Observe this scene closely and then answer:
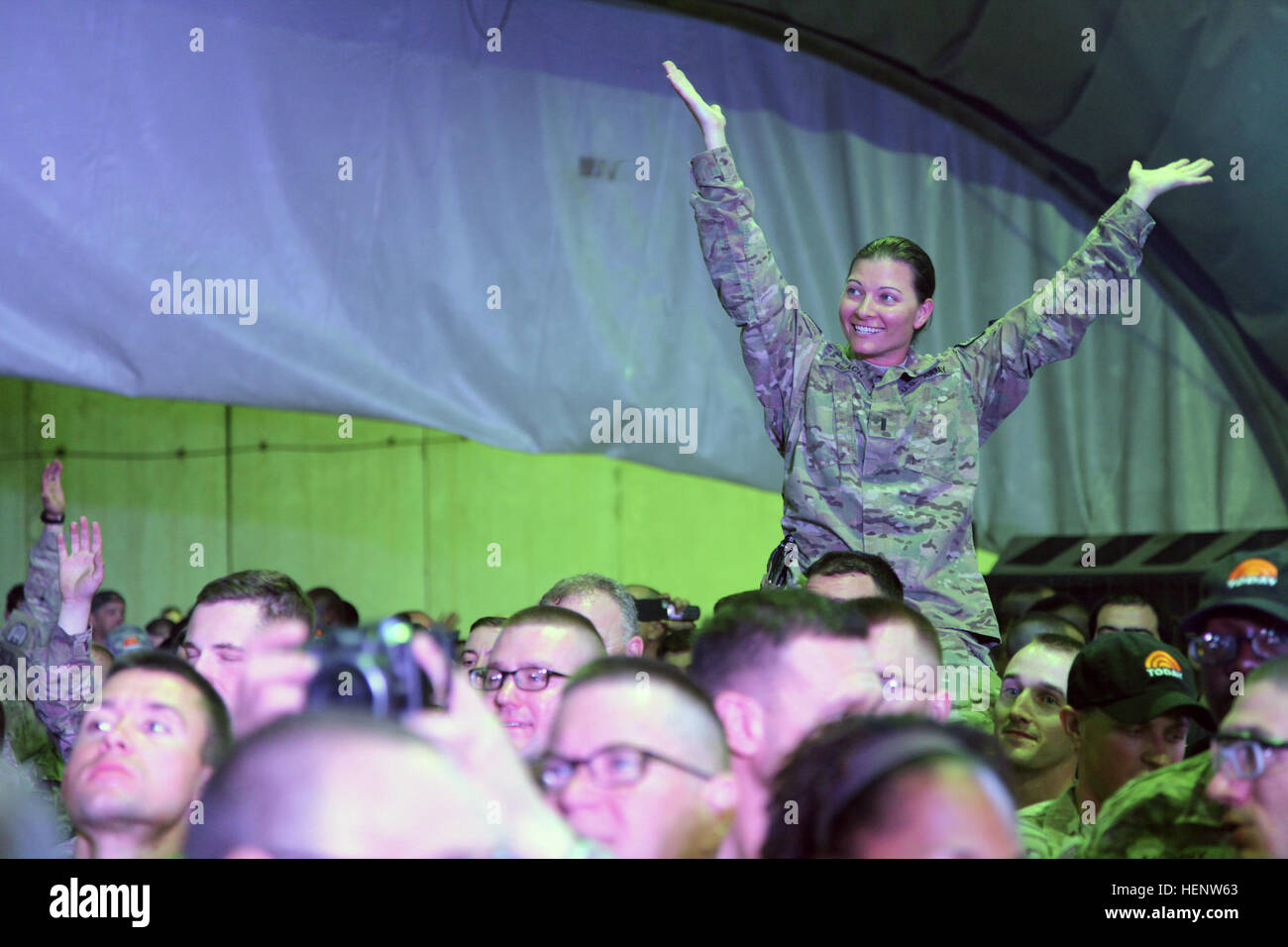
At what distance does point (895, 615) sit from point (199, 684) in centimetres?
146

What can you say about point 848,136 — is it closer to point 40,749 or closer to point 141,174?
point 141,174

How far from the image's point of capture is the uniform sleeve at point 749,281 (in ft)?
12.8

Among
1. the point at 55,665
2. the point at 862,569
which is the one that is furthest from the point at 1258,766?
the point at 55,665

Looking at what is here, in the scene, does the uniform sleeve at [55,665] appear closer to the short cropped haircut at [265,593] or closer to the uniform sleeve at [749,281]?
the short cropped haircut at [265,593]

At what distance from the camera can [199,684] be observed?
2613mm

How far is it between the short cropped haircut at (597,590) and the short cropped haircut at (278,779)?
2.82 m

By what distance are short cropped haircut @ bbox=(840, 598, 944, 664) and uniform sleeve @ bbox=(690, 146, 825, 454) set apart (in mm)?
966

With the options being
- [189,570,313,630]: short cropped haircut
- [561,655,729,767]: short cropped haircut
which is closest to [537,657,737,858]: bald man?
[561,655,729,767]: short cropped haircut

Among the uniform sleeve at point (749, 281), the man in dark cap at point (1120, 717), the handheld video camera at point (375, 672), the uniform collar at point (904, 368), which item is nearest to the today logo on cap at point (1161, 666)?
the man in dark cap at point (1120, 717)

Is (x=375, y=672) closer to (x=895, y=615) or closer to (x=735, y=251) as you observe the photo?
(x=895, y=615)

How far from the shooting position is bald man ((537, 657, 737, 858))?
1.99m

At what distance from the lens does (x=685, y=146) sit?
6.72 metres

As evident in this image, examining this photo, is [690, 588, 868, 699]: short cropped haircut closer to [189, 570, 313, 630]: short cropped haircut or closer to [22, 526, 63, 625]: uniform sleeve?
[189, 570, 313, 630]: short cropped haircut
